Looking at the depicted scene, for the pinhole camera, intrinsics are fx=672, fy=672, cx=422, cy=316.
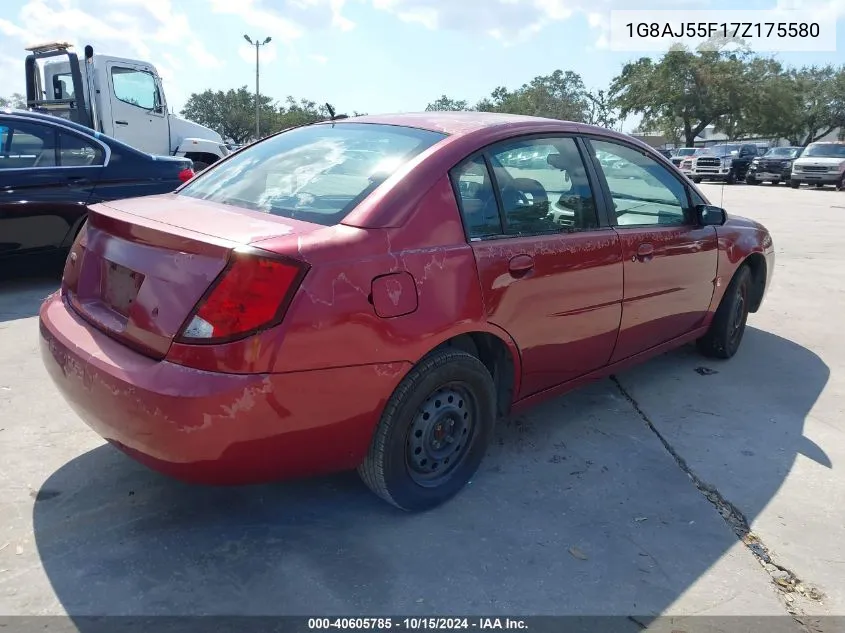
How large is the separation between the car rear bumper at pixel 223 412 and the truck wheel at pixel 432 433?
96 mm

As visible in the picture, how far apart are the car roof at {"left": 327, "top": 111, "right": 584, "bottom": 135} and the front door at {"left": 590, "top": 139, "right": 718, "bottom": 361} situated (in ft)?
1.45

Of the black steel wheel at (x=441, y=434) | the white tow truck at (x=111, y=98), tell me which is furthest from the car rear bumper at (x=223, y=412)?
the white tow truck at (x=111, y=98)

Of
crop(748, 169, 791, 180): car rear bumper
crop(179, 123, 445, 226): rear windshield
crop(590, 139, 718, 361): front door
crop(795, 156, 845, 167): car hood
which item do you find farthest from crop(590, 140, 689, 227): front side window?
crop(748, 169, 791, 180): car rear bumper

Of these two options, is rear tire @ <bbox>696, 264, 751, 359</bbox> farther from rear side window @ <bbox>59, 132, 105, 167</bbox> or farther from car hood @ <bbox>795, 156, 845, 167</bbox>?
car hood @ <bbox>795, 156, 845, 167</bbox>

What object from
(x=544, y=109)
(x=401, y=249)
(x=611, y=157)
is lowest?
(x=401, y=249)

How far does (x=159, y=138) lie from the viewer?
12.2m

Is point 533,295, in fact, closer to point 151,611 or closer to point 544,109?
point 151,611

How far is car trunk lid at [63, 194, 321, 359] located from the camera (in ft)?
7.11

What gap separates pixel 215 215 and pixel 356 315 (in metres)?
0.71

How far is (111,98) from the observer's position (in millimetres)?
11250

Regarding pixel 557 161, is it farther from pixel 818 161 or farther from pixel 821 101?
pixel 821 101

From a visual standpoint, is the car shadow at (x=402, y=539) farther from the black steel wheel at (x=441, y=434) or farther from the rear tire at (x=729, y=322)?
the rear tire at (x=729, y=322)

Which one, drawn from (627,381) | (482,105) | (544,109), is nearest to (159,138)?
(627,381)

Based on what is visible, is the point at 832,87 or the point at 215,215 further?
the point at 832,87
